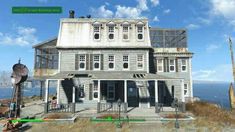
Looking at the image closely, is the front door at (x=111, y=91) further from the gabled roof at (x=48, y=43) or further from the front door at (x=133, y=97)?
the gabled roof at (x=48, y=43)

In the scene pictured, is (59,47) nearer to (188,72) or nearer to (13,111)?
(13,111)

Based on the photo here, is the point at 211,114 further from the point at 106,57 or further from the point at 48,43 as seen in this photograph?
the point at 48,43

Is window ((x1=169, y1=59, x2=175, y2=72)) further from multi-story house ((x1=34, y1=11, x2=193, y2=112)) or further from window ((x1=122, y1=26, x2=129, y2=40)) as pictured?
window ((x1=122, y1=26, x2=129, y2=40))

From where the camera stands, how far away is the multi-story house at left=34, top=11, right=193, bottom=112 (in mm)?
21078

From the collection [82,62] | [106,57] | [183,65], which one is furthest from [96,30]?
[183,65]

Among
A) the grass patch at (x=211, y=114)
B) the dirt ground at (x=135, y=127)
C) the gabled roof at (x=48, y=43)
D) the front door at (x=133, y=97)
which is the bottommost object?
Answer: the dirt ground at (x=135, y=127)

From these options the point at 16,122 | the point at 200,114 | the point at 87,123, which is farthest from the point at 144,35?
the point at 16,122

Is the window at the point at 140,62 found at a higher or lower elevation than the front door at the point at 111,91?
higher

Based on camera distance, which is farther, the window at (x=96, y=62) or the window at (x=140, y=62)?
the window at (x=96, y=62)

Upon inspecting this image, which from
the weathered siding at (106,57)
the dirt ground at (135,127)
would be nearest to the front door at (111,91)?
the weathered siding at (106,57)

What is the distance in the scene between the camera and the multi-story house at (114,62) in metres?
21.1

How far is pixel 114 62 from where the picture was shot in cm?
2194

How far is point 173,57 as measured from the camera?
947 inches

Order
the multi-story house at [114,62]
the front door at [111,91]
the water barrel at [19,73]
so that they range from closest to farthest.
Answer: the water barrel at [19,73] < the multi-story house at [114,62] < the front door at [111,91]
